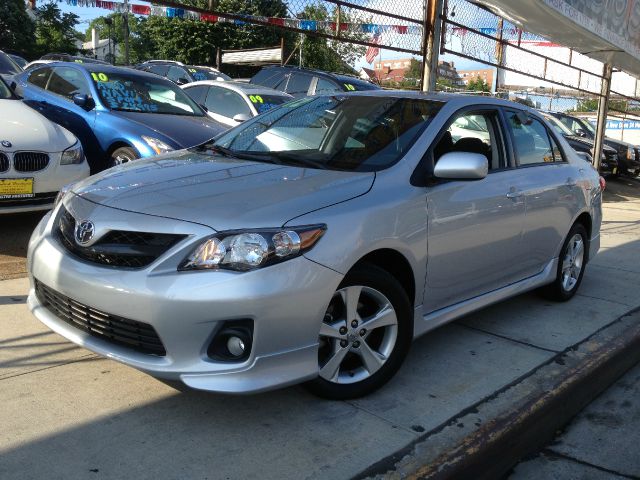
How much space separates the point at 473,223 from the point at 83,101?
16.1 feet

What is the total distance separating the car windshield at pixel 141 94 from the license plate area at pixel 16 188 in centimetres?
192

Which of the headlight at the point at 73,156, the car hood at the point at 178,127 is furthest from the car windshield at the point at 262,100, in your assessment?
the headlight at the point at 73,156

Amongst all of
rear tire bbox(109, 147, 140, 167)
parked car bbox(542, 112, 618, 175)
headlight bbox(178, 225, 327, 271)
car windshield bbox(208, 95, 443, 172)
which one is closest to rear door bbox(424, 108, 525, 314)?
car windshield bbox(208, 95, 443, 172)

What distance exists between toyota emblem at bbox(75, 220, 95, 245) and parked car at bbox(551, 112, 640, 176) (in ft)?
49.6

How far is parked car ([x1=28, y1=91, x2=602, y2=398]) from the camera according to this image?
2.78 m

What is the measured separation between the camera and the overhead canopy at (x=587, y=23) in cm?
776

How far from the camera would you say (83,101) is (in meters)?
7.00

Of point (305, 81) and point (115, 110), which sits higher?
point (305, 81)

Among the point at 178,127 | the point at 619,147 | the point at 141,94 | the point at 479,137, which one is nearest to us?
the point at 479,137

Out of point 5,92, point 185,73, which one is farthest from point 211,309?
point 185,73

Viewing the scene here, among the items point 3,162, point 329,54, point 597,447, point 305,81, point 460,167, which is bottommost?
point 597,447

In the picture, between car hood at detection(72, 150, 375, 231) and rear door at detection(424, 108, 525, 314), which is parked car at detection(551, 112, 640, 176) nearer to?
rear door at detection(424, 108, 525, 314)

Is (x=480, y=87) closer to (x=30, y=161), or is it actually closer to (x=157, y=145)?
(x=157, y=145)

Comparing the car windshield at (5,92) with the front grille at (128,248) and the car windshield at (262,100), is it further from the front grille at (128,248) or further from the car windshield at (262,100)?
the front grille at (128,248)
